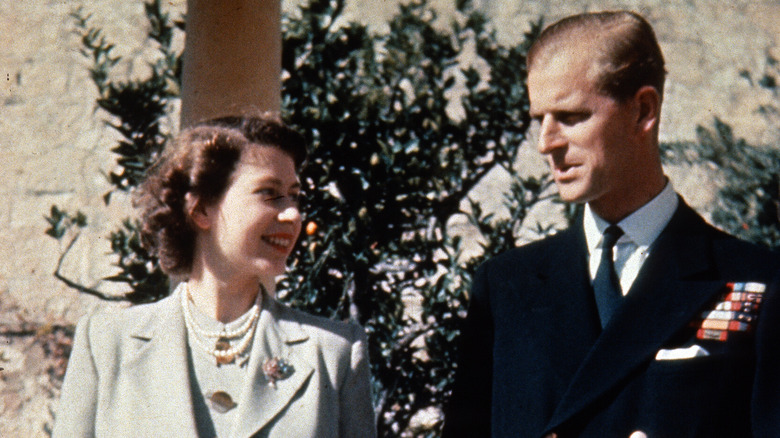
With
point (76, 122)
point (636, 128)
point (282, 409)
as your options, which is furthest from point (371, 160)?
point (76, 122)

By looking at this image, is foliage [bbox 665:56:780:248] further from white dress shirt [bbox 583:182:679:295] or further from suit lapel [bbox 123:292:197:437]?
suit lapel [bbox 123:292:197:437]

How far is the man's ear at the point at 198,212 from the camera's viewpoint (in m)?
2.41

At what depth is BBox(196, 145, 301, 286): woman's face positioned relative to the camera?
2295 millimetres

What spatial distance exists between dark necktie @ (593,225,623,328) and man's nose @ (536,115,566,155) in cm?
23

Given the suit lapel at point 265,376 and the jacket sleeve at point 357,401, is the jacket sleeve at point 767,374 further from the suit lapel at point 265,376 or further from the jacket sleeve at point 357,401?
the suit lapel at point 265,376

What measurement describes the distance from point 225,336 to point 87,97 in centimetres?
396

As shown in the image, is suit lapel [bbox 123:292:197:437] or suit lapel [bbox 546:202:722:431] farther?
suit lapel [bbox 123:292:197:437]

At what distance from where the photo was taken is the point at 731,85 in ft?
18.7

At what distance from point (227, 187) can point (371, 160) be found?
1.31 m

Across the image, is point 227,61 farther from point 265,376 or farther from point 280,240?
point 265,376

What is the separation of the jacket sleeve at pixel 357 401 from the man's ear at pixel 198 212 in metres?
0.49

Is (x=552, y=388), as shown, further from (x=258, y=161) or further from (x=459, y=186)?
(x=459, y=186)

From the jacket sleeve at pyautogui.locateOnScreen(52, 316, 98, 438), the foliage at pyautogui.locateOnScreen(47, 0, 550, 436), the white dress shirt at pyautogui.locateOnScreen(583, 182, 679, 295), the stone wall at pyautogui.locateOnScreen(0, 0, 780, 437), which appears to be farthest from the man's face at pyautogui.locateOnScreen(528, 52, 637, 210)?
the stone wall at pyautogui.locateOnScreen(0, 0, 780, 437)

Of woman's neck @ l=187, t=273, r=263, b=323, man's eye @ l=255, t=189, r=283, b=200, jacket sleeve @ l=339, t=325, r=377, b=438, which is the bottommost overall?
jacket sleeve @ l=339, t=325, r=377, b=438
